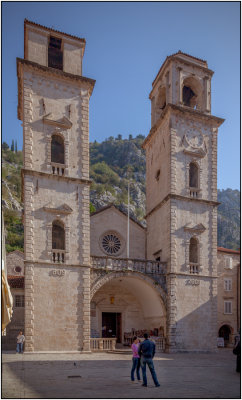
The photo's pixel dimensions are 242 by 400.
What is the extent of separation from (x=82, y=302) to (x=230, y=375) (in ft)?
33.2

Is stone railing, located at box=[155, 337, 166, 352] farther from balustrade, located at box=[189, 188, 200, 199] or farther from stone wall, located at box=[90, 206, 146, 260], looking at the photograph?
balustrade, located at box=[189, 188, 200, 199]

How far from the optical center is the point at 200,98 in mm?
29266

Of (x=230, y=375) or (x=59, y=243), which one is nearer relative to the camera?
(x=230, y=375)

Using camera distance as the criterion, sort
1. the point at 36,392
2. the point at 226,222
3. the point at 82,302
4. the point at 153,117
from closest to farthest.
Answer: the point at 36,392
the point at 82,302
the point at 153,117
the point at 226,222

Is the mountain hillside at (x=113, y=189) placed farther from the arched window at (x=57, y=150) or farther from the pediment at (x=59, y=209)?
the pediment at (x=59, y=209)

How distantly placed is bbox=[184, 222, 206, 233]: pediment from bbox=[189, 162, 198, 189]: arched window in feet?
9.59

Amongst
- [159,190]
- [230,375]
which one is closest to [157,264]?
[159,190]

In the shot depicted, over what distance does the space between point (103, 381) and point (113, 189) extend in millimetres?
94620

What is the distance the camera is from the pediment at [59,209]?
22781 millimetres

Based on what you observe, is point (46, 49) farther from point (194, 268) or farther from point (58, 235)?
point (194, 268)

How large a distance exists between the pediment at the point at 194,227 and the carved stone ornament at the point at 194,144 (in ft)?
16.2

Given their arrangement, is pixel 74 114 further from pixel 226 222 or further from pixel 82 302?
pixel 226 222

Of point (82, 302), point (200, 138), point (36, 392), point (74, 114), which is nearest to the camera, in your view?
point (36, 392)

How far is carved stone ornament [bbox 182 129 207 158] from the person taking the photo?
90.5 ft
